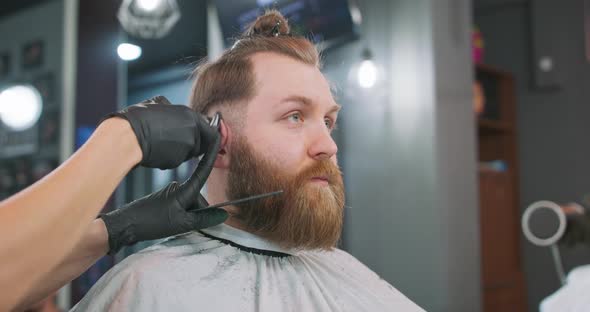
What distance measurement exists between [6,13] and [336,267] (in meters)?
2.31

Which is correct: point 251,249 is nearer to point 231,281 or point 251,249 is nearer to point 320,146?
point 231,281

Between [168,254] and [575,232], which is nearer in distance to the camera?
[168,254]

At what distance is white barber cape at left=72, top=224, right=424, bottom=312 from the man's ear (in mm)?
142

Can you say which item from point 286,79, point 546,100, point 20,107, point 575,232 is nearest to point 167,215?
point 286,79

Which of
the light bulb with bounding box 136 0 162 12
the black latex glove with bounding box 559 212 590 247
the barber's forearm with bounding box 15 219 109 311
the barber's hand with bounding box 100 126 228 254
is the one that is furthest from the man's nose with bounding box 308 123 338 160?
the light bulb with bounding box 136 0 162 12

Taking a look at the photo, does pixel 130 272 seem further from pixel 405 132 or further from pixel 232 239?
pixel 405 132

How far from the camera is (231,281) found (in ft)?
3.57

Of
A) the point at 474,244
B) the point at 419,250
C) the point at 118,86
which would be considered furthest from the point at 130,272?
the point at 474,244

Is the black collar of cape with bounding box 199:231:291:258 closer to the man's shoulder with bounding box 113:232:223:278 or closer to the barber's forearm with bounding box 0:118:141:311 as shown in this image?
the man's shoulder with bounding box 113:232:223:278

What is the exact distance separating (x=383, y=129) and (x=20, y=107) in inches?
83.4

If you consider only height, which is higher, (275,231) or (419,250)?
(275,231)

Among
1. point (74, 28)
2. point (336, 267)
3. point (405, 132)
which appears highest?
point (74, 28)

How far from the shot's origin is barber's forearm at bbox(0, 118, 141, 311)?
30.0 inches

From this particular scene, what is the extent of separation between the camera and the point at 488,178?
4172 mm
